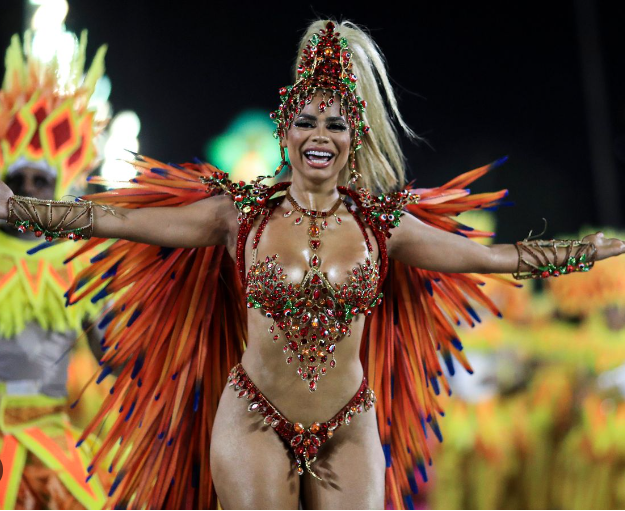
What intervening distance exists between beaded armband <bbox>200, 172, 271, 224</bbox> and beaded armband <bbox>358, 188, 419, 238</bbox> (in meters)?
0.26

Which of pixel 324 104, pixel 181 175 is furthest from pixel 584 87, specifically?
pixel 181 175

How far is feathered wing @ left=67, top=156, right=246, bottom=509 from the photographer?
77.1 inches

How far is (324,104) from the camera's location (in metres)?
1.72

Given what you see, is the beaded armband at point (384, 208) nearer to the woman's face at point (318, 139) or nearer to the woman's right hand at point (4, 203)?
the woman's face at point (318, 139)

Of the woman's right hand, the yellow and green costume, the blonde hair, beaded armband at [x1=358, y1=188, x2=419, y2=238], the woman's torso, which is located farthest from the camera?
the yellow and green costume

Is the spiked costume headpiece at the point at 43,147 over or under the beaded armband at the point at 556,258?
over

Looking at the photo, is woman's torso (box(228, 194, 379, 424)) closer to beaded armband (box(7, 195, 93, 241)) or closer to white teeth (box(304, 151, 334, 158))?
white teeth (box(304, 151, 334, 158))

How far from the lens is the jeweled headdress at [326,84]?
175 cm

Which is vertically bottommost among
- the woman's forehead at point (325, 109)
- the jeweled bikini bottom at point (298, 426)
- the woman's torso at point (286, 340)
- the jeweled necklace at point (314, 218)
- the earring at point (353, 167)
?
the jeweled bikini bottom at point (298, 426)

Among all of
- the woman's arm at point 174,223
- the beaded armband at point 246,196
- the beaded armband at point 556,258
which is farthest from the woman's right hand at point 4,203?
the beaded armband at point 556,258

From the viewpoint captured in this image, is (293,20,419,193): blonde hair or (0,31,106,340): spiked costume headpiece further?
(0,31,106,340): spiked costume headpiece

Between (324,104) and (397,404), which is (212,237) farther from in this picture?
(397,404)

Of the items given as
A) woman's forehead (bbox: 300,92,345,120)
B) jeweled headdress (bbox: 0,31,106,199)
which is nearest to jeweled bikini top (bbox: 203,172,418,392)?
woman's forehead (bbox: 300,92,345,120)

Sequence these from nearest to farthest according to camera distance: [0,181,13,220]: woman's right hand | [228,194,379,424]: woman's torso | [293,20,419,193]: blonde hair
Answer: [0,181,13,220]: woman's right hand, [228,194,379,424]: woman's torso, [293,20,419,193]: blonde hair
